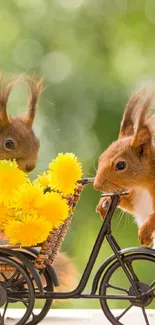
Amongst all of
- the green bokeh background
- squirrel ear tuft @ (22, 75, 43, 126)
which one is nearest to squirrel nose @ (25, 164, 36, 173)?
squirrel ear tuft @ (22, 75, 43, 126)

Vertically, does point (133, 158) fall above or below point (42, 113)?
below

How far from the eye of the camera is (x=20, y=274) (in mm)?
1552

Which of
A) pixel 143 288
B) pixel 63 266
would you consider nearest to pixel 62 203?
pixel 143 288

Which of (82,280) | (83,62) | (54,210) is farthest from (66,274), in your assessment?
(83,62)

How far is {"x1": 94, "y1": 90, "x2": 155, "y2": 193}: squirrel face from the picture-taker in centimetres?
148

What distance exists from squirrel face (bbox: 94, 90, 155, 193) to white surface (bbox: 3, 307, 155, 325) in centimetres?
33

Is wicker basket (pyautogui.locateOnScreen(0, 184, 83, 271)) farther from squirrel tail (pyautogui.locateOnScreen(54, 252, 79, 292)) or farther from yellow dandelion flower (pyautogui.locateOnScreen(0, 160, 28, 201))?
squirrel tail (pyautogui.locateOnScreen(54, 252, 79, 292))

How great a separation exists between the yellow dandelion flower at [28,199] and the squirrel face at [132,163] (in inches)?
4.8

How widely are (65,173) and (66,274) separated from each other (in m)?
0.47

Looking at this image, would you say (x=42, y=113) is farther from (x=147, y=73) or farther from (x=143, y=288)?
(x=143, y=288)

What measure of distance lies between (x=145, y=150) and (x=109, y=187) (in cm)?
10

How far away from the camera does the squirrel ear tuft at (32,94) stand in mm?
1626

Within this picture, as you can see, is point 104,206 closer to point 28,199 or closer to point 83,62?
point 28,199

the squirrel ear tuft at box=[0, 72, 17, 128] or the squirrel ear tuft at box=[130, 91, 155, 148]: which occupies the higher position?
the squirrel ear tuft at box=[0, 72, 17, 128]
